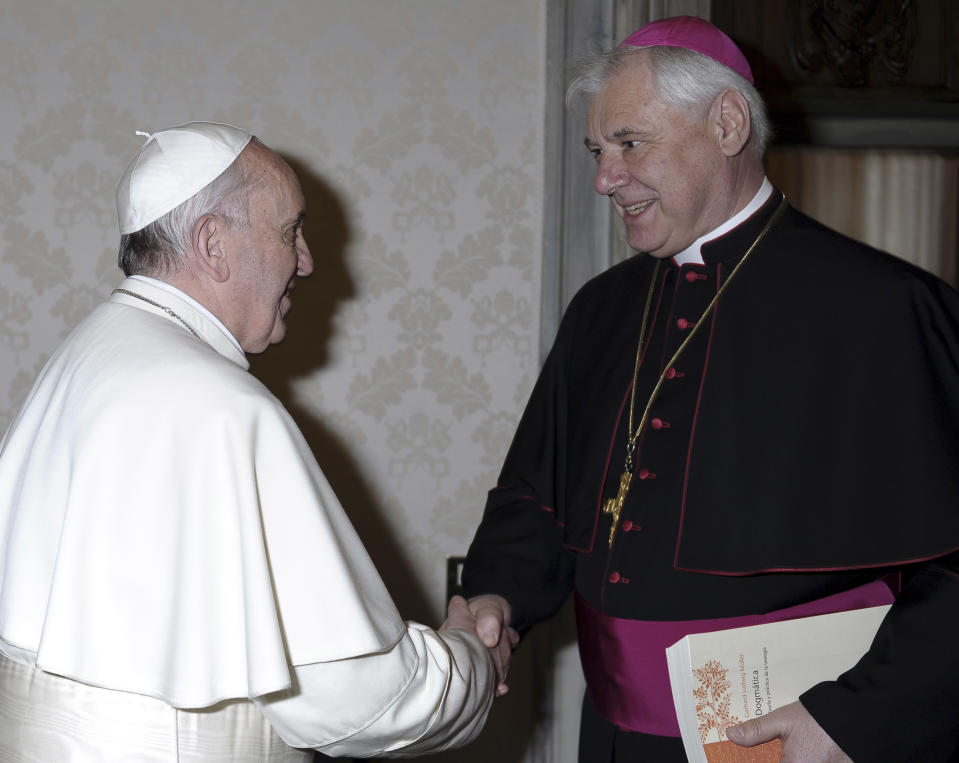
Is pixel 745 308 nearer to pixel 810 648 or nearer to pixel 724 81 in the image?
pixel 724 81

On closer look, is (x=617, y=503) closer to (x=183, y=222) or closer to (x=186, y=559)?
(x=186, y=559)

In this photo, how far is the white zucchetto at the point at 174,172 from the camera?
1719mm

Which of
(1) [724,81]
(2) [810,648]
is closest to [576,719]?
(2) [810,648]

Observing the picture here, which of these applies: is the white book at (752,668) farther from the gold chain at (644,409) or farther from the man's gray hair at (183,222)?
the man's gray hair at (183,222)

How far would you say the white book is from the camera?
161 centimetres

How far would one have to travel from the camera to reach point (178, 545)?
1472 mm

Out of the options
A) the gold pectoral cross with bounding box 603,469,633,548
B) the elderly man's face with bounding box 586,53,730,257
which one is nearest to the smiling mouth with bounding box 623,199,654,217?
the elderly man's face with bounding box 586,53,730,257

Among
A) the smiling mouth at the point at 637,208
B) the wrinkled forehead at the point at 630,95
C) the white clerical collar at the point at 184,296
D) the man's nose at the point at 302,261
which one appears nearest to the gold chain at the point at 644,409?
the smiling mouth at the point at 637,208

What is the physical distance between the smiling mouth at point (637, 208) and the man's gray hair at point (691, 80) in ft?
0.66

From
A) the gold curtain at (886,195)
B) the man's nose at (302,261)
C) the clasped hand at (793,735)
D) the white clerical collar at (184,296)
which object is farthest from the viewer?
the gold curtain at (886,195)

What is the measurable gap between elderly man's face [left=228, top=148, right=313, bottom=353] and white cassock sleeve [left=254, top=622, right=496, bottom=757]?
0.64m

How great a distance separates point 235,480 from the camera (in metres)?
1.49

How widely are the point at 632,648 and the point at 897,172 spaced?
2157mm

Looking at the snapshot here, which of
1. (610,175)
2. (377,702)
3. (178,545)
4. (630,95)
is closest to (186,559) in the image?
(178,545)
